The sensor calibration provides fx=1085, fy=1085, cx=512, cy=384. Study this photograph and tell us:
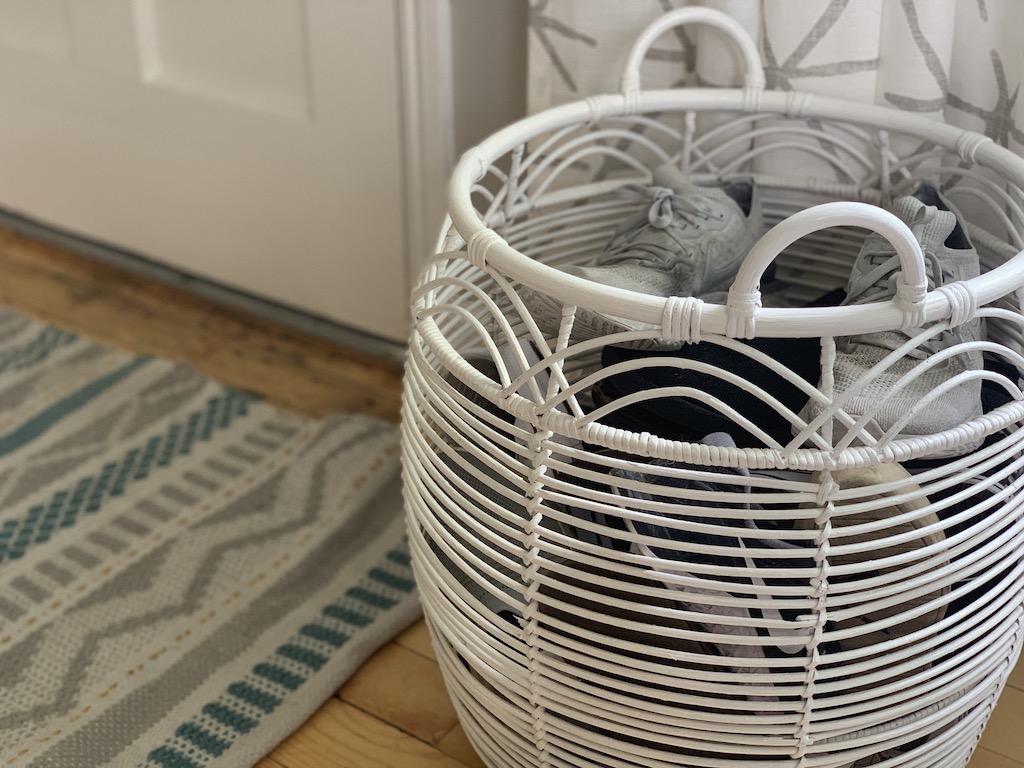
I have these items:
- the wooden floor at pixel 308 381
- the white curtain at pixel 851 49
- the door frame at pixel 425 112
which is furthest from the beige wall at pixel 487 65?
the wooden floor at pixel 308 381

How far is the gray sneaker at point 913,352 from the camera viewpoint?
2.64 ft

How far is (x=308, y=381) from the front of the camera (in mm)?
1604

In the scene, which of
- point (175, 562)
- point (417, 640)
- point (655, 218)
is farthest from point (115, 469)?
point (655, 218)

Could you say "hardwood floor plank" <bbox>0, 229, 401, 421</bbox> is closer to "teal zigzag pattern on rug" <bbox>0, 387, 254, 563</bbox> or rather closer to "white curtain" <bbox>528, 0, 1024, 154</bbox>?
"teal zigzag pattern on rug" <bbox>0, 387, 254, 563</bbox>

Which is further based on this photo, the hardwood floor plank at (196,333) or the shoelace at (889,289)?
the hardwood floor plank at (196,333)

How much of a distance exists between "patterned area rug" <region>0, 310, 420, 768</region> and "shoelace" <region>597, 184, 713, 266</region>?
0.46 metres

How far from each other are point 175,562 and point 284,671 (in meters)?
0.23

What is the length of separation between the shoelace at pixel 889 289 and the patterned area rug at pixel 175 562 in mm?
587

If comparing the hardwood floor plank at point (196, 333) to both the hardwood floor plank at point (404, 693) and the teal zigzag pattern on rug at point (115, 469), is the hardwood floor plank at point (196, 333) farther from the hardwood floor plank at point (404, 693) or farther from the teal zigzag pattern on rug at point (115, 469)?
the hardwood floor plank at point (404, 693)

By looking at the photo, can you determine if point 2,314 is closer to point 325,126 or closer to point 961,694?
point 325,126

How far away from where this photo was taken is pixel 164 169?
1721 mm

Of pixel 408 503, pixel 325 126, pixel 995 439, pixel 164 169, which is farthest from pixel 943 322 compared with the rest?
pixel 164 169

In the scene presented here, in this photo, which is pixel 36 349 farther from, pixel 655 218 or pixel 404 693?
pixel 655 218

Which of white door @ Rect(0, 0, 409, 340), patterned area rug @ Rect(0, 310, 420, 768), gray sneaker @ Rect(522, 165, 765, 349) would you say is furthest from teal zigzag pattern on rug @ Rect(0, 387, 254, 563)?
gray sneaker @ Rect(522, 165, 765, 349)
